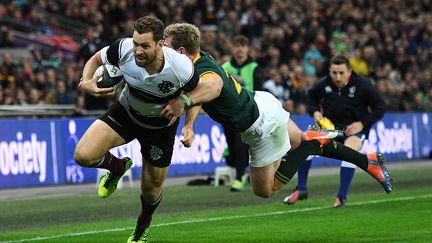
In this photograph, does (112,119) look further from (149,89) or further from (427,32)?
(427,32)

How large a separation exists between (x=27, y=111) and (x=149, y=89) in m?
10.6

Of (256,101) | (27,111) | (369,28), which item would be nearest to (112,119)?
(256,101)

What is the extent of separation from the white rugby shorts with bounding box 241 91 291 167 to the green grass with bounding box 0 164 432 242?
86 centimetres

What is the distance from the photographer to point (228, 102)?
10094mm

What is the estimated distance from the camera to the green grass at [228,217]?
1091 cm

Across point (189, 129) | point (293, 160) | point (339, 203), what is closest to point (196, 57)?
point (189, 129)

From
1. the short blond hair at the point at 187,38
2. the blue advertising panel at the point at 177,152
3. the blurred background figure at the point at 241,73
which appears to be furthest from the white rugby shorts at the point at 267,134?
the blue advertising panel at the point at 177,152

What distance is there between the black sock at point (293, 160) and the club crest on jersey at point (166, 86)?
1936mm

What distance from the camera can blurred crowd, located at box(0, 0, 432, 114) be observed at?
71.3ft

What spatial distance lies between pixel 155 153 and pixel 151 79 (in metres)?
0.93

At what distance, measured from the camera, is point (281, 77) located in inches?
965

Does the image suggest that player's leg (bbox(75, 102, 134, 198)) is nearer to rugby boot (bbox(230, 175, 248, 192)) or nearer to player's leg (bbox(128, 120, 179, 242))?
player's leg (bbox(128, 120, 179, 242))

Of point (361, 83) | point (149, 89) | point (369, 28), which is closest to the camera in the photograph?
point (149, 89)

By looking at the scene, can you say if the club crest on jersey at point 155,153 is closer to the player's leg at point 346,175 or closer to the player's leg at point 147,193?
the player's leg at point 147,193
